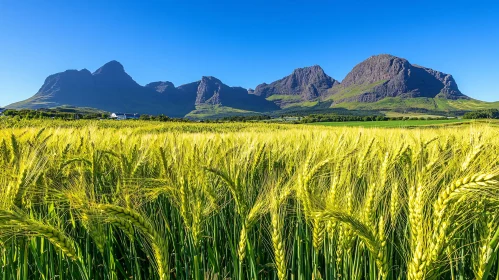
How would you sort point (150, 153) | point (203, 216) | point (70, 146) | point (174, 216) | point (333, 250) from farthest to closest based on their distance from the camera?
point (70, 146), point (150, 153), point (174, 216), point (333, 250), point (203, 216)

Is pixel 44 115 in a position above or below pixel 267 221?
above

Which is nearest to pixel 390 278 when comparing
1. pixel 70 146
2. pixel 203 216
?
pixel 203 216

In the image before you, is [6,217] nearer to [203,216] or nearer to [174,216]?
[203,216]

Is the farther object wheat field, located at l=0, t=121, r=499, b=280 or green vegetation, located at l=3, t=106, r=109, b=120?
green vegetation, located at l=3, t=106, r=109, b=120

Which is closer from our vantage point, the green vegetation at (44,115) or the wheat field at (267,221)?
the wheat field at (267,221)

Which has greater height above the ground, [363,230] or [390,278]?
[363,230]

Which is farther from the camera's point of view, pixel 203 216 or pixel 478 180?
pixel 203 216

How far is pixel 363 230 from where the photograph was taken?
1.10m

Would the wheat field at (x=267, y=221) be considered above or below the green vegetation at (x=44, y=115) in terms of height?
below

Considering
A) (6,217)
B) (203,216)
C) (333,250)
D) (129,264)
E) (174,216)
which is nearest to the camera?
(6,217)

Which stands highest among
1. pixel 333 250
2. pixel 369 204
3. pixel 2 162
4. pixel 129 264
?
pixel 2 162

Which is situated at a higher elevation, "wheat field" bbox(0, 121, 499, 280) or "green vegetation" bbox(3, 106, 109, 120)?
"green vegetation" bbox(3, 106, 109, 120)

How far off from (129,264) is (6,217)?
103 cm

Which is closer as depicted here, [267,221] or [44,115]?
[267,221]
